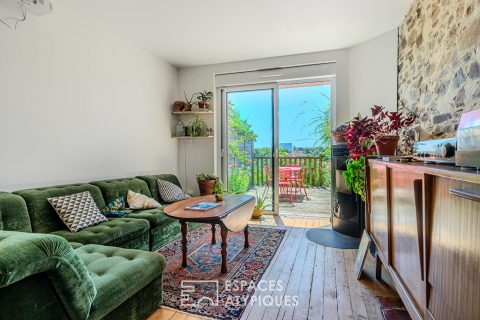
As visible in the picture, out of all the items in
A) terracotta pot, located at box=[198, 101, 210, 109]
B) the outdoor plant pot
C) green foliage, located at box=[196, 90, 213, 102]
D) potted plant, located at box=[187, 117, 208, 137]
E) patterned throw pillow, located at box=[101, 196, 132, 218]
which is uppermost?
green foliage, located at box=[196, 90, 213, 102]

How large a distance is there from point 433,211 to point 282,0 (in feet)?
7.71

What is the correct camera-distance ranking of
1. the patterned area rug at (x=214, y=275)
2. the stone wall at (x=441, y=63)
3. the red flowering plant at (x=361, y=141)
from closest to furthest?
the stone wall at (x=441, y=63) < the patterned area rug at (x=214, y=275) < the red flowering plant at (x=361, y=141)

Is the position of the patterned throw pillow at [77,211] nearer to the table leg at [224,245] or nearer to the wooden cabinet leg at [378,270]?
the table leg at [224,245]

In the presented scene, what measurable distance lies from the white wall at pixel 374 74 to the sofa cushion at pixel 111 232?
3149 millimetres

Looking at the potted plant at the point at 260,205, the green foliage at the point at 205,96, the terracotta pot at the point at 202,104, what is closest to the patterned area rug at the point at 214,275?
the potted plant at the point at 260,205

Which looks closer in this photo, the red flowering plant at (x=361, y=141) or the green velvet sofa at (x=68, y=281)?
the green velvet sofa at (x=68, y=281)

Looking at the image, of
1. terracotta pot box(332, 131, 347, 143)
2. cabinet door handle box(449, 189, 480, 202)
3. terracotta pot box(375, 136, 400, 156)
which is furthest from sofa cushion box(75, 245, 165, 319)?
terracotta pot box(332, 131, 347, 143)

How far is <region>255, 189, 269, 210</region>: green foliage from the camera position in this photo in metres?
4.15

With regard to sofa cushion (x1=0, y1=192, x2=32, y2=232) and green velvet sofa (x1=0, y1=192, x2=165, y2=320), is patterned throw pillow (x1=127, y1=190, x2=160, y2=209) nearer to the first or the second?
sofa cushion (x1=0, y1=192, x2=32, y2=232)

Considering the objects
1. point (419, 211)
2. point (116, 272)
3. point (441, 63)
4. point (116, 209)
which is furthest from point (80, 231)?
point (441, 63)

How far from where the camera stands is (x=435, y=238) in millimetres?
977

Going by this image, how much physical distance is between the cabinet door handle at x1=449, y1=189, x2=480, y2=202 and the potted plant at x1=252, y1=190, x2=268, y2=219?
129 inches

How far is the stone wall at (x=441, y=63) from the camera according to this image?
162cm

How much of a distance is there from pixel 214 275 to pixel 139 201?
134cm
